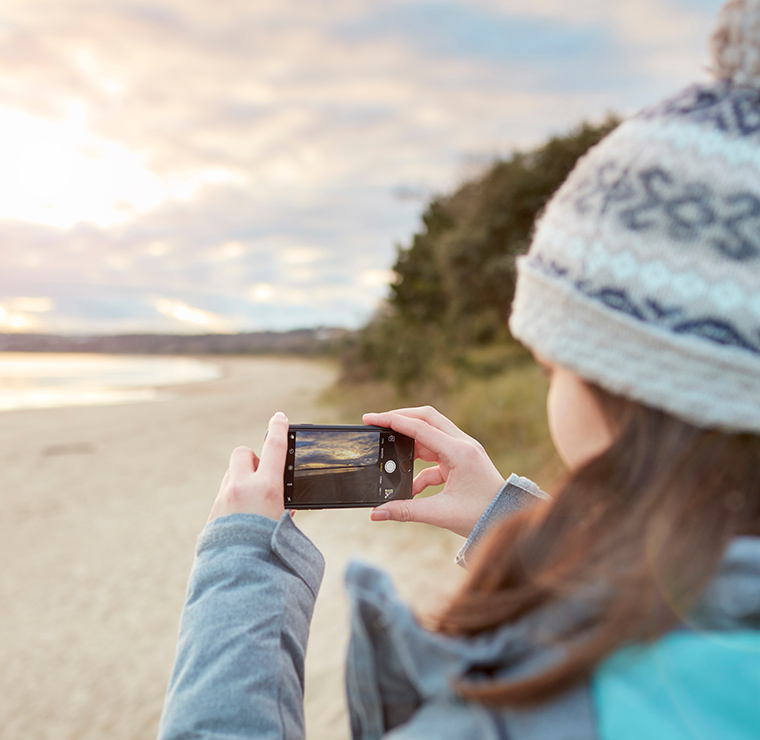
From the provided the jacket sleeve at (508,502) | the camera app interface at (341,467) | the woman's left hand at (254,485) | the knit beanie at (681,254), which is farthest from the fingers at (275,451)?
the knit beanie at (681,254)

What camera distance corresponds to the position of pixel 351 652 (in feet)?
2.43

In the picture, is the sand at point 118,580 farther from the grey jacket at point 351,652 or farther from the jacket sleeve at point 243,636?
the jacket sleeve at point 243,636

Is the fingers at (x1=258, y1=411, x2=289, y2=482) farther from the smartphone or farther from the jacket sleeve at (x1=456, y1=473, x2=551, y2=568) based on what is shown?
the jacket sleeve at (x1=456, y1=473, x2=551, y2=568)

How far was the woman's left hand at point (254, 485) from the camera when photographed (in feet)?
3.49

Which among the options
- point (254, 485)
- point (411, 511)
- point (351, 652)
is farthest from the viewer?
point (411, 511)

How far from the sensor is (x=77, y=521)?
24.0 feet

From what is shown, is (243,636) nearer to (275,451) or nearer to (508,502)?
(275,451)

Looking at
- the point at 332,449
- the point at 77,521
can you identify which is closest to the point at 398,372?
the point at 77,521

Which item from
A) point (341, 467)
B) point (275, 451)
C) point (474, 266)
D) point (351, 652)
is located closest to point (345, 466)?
point (341, 467)

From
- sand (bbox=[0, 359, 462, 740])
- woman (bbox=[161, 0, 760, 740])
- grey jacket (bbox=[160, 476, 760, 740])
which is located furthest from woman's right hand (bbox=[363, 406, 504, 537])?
woman (bbox=[161, 0, 760, 740])

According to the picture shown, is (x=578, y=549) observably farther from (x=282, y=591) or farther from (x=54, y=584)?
(x=54, y=584)

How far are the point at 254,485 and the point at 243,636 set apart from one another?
297 millimetres

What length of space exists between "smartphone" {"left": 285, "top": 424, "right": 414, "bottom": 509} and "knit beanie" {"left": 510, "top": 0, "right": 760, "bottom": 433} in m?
0.91

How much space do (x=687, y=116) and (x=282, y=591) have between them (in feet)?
3.08
